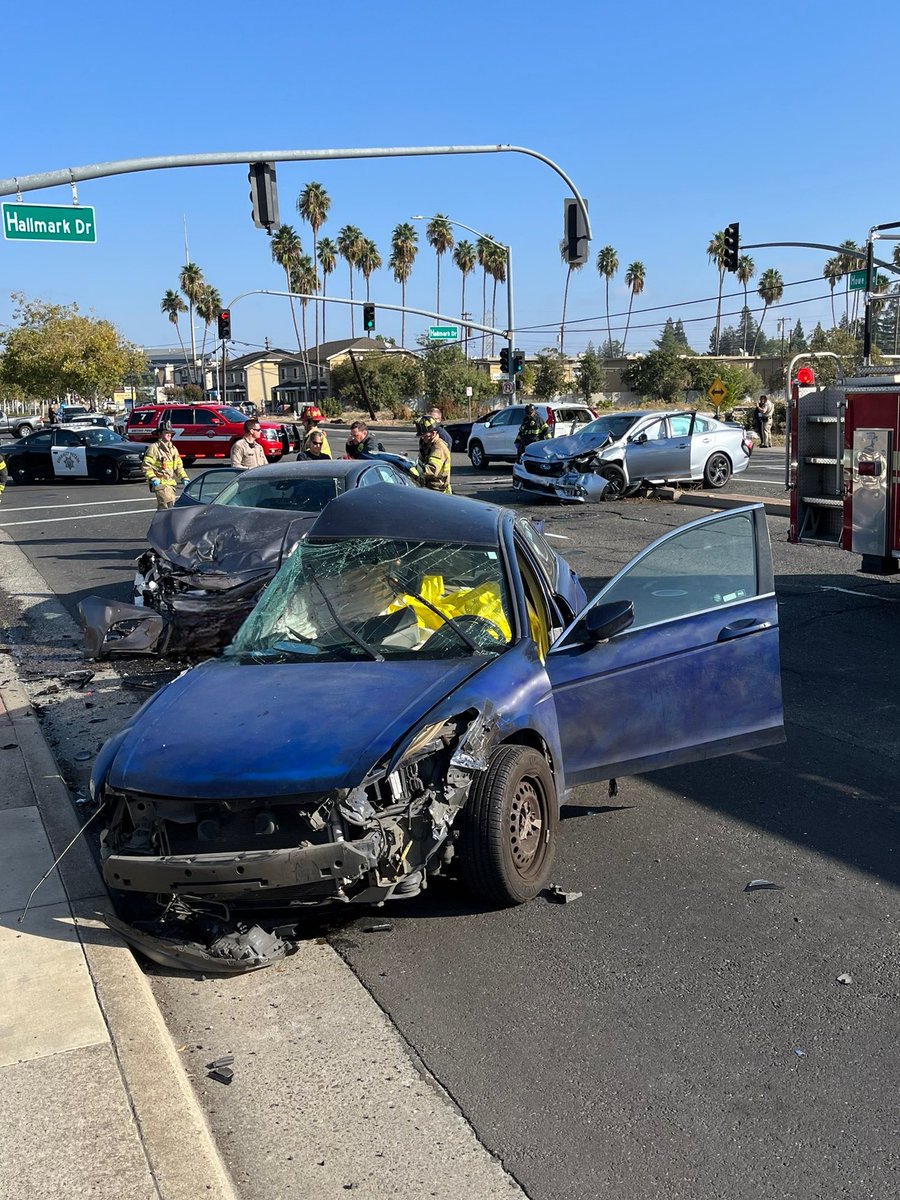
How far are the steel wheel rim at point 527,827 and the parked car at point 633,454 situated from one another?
15.8 m

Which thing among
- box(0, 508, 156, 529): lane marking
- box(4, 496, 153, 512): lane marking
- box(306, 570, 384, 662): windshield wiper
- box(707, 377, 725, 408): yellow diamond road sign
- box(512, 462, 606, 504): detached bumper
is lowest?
box(0, 508, 156, 529): lane marking

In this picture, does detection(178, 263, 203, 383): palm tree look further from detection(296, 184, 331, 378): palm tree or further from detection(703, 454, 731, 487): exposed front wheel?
detection(703, 454, 731, 487): exposed front wheel

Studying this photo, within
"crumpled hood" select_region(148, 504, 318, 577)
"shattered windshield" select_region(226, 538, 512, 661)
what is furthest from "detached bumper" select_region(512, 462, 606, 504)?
"shattered windshield" select_region(226, 538, 512, 661)

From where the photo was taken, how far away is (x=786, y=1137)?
10.4 feet

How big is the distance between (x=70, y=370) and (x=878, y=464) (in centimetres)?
6930

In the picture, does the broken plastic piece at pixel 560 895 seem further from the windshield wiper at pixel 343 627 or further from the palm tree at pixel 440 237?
the palm tree at pixel 440 237

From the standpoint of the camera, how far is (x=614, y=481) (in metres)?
21.0

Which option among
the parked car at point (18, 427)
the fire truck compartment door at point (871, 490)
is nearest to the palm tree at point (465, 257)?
the parked car at point (18, 427)

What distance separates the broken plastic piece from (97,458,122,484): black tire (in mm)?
26023

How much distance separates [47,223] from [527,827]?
13182mm

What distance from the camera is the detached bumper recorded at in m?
20.0

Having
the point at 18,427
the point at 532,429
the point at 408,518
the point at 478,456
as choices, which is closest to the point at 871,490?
the point at 408,518

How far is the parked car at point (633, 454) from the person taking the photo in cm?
2069

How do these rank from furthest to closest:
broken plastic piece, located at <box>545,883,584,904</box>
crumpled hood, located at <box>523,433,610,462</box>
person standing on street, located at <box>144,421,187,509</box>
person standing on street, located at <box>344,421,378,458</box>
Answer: crumpled hood, located at <box>523,433,610,462</box>
person standing on street, located at <box>344,421,378,458</box>
person standing on street, located at <box>144,421,187,509</box>
broken plastic piece, located at <box>545,883,584,904</box>
